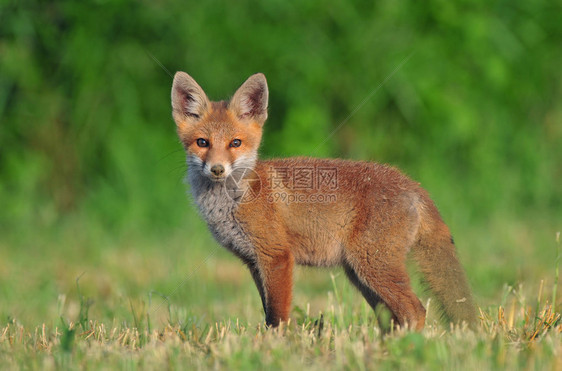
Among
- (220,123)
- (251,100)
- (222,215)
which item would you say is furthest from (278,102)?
(222,215)

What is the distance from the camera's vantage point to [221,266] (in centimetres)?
673

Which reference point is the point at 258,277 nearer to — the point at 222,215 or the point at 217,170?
the point at 222,215

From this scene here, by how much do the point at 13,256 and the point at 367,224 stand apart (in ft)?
14.0

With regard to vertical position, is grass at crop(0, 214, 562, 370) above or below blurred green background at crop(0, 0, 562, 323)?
below

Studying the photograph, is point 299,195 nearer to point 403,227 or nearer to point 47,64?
point 403,227

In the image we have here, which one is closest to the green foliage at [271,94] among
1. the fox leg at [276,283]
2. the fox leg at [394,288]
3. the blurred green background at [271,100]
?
the blurred green background at [271,100]

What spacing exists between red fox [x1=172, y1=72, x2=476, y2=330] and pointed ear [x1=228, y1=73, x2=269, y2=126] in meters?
0.02

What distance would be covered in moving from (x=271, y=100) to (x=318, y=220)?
13.9ft

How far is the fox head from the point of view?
4.48 metres

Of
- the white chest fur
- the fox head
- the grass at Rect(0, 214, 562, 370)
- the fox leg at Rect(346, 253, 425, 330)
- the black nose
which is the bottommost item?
the grass at Rect(0, 214, 562, 370)

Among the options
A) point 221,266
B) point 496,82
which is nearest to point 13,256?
point 221,266

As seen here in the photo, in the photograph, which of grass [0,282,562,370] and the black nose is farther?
the black nose

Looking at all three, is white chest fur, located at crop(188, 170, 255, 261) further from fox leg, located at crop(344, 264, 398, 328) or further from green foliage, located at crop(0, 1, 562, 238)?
green foliage, located at crop(0, 1, 562, 238)

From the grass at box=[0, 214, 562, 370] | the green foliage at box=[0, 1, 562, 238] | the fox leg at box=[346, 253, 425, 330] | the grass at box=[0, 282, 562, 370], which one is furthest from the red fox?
the green foliage at box=[0, 1, 562, 238]
